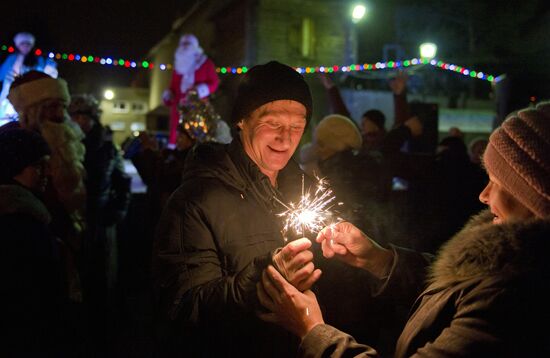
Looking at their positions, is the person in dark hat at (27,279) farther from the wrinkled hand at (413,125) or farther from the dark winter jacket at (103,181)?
the wrinkled hand at (413,125)

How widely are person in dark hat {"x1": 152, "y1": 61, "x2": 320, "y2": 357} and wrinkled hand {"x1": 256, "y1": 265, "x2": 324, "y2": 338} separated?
0.14ft

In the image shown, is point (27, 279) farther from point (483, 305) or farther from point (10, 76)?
point (10, 76)

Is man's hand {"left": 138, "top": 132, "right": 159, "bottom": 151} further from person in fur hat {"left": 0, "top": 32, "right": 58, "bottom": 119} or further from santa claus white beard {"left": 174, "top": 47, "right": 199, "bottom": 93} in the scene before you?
santa claus white beard {"left": 174, "top": 47, "right": 199, "bottom": 93}

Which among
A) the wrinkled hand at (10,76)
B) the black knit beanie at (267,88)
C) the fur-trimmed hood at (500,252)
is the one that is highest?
the wrinkled hand at (10,76)

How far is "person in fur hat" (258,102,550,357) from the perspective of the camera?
56.1 inches

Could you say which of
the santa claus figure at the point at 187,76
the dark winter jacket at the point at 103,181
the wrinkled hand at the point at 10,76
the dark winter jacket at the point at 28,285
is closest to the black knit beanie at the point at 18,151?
the dark winter jacket at the point at 28,285

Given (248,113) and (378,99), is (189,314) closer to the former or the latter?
(248,113)

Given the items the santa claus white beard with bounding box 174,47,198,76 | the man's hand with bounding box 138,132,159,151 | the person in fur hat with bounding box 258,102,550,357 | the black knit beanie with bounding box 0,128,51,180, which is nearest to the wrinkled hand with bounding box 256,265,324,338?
the person in fur hat with bounding box 258,102,550,357

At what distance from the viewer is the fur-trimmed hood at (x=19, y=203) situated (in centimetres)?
293

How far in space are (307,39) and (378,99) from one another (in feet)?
13.2

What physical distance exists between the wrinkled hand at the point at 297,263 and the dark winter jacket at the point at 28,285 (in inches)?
61.8

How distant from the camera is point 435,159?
20.4 ft

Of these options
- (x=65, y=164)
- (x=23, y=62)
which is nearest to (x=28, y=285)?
(x=65, y=164)

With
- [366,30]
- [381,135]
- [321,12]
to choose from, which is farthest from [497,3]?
[381,135]
